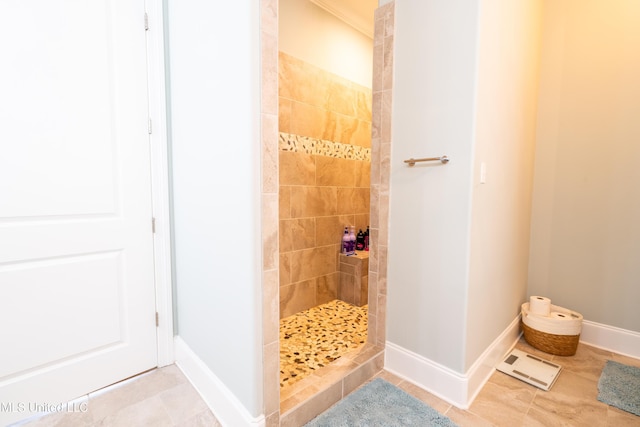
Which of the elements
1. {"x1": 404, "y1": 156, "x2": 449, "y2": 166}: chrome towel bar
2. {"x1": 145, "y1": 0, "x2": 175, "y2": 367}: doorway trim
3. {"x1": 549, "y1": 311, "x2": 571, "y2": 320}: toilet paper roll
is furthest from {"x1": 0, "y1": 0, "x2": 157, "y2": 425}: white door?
{"x1": 549, "y1": 311, "x2": 571, "y2": 320}: toilet paper roll

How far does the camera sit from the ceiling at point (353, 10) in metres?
2.73

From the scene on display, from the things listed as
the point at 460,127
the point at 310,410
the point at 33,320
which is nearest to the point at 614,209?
the point at 460,127

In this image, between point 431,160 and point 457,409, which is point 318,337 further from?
point 431,160

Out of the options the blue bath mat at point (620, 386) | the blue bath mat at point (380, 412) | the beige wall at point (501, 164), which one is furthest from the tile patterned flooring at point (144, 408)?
the blue bath mat at point (620, 386)

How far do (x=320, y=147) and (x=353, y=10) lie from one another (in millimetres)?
1374

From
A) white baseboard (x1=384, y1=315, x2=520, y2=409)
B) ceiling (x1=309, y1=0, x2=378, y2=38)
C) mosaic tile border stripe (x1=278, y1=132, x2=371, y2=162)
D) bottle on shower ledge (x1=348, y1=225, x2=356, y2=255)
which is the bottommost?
white baseboard (x1=384, y1=315, x2=520, y2=409)

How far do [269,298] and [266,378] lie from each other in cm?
34

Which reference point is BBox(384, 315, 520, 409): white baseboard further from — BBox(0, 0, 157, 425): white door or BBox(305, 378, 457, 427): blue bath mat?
BBox(0, 0, 157, 425): white door

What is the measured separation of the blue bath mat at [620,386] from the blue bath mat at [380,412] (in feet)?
3.13

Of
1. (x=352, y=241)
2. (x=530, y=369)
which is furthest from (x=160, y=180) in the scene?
(x=530, y=369)

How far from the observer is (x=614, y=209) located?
2.09 metres

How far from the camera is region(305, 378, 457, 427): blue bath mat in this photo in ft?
4.63

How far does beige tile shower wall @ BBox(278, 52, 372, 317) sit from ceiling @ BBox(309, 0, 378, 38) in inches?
23.1

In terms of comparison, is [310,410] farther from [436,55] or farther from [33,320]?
[436,55]
